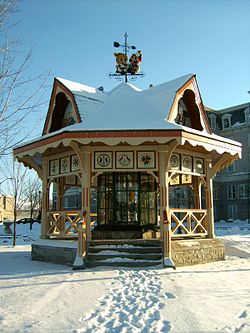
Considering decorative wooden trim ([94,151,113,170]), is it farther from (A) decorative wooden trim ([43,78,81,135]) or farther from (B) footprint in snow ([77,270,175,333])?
(B) footprint in snow ([77,270,175,333])

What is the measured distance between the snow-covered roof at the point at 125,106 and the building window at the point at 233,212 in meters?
32.8

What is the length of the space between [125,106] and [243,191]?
3392 centimetres

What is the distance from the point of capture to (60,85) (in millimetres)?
12562

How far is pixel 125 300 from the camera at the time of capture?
6.14m

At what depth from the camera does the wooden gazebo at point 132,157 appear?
10.1 meters

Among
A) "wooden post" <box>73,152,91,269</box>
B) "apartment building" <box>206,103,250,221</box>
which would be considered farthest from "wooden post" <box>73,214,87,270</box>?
"apartment building" <box>206,103,250,221</box>

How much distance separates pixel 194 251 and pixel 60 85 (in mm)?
7214

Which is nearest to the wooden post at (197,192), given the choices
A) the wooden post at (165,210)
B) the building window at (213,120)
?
the wooden post at (165,210)

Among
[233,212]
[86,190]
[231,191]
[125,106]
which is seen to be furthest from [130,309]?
[231,191]

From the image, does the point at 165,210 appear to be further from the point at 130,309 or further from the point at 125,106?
the point at 130,309

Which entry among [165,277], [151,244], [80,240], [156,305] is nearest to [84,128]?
[80,240]

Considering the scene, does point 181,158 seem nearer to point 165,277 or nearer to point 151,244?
point 151,244

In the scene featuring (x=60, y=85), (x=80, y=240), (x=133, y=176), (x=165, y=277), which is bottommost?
(x=165, y=277)

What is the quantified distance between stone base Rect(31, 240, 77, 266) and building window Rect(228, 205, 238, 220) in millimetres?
34888
